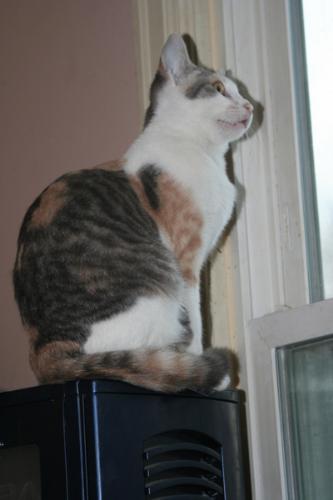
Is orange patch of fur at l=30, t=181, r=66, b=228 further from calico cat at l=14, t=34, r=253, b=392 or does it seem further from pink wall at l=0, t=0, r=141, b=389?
pink wall at l=0, t=0, r=141, b=389

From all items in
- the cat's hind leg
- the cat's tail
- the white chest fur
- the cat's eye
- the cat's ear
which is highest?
the cat's ear

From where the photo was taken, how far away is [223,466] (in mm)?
1229

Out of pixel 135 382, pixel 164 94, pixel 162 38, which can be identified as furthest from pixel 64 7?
pixel 135 382

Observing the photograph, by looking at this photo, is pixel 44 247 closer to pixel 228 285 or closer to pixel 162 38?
pixel 228 285

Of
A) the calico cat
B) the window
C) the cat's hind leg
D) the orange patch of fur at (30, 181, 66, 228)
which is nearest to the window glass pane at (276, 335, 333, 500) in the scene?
the window

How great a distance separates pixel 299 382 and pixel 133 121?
742 mm

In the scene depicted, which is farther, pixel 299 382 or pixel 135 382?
pixel 299 382

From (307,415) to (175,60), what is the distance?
30.6 inches

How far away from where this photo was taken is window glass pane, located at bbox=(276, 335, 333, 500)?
1322 mm

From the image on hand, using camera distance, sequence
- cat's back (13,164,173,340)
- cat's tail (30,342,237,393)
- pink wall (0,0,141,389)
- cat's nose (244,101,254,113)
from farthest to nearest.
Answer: pink wall (0,0,141,389), cat's nose (244,101,254,113), cat's back (13,164,173,340), cat's tail (30,342,237,393)

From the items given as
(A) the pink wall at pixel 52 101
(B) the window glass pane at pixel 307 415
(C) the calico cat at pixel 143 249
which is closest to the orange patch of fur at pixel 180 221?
(C) the calico cat at pixel 143 249

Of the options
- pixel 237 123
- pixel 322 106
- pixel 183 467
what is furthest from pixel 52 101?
pixel 183 467

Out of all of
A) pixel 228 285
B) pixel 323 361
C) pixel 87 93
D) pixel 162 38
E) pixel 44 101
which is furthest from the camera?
pixel 44 101

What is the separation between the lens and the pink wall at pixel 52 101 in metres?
1.77
